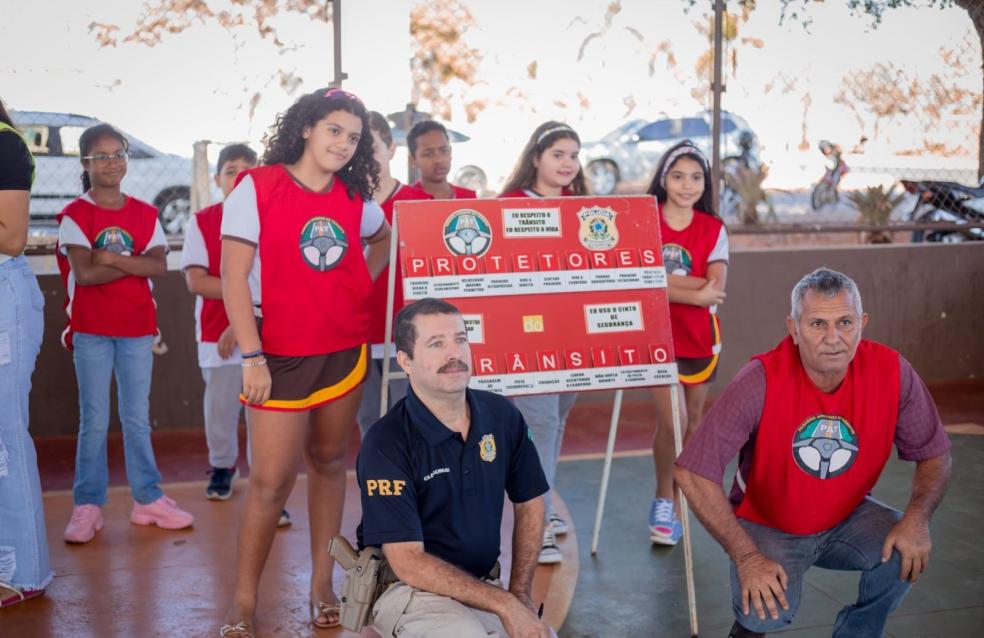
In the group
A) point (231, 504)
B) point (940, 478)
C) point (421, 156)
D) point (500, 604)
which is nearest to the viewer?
point (500, 604)

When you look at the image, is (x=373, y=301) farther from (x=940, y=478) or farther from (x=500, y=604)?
(x=940, y=478)

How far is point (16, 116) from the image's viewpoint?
604 cm

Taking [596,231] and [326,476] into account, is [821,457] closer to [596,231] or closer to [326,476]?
[596,231]

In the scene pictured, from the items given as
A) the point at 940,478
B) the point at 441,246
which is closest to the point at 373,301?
the point at 441,246

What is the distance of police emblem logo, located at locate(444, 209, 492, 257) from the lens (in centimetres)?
382

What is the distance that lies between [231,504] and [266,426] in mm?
1915

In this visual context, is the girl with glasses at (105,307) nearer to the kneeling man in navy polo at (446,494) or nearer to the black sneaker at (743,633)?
the kneeling man in navy polo at (446,494)

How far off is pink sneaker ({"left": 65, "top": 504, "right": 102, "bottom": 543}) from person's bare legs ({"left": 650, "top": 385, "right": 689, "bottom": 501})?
8.03 feet

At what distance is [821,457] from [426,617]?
120 centimetres

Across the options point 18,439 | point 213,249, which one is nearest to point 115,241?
point 213,249

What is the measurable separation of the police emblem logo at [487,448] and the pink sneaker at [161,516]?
2.47 metres

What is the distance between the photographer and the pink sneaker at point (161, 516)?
4.79 metres

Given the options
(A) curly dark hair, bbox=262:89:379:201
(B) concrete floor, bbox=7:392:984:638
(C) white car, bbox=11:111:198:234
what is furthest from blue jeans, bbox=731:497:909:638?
(C) white car, bbox=11:111:198:234

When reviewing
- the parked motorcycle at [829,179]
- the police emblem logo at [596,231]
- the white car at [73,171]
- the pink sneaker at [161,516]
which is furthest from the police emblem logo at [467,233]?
the parked motorcycle at [829,179]
